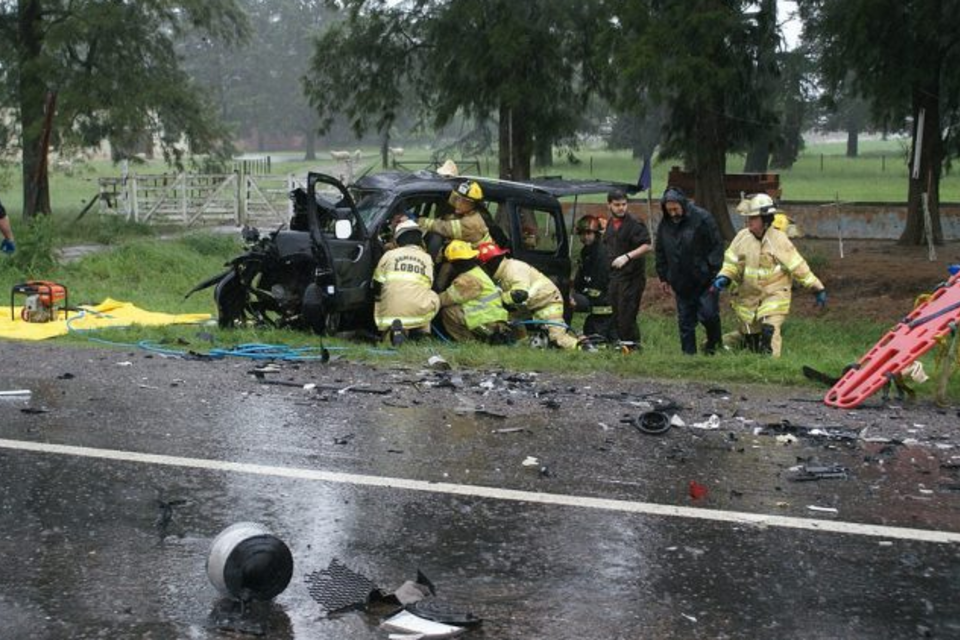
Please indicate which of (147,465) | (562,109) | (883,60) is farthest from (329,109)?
(147,465)

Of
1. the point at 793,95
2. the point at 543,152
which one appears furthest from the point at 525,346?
the point at 793,95

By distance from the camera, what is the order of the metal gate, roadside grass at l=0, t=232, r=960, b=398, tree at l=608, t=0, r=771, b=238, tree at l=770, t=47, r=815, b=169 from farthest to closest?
the metal gate
tree at l=770, t=47, r=815, b=169
tree at l=608, t=0, r=771, b=238
roadside grass at l=0, t=232, r=960, b=398

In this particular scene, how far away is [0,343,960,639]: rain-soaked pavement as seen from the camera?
4.67m

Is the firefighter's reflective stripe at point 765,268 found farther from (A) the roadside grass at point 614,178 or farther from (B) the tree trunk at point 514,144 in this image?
(A) the roadside grass at point 614,178

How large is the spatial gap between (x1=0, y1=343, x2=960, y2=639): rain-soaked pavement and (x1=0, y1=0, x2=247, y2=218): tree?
18.1 metres

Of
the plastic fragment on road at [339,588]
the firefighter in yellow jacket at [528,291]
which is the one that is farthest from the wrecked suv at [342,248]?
the plastic fragment on road at [339,588]

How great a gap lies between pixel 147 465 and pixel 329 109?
20.2 m

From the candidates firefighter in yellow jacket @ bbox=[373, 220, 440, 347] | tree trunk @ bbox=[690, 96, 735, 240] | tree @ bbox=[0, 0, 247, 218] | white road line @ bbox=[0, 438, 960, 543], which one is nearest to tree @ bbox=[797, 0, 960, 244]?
tree trunk @ bbox=[690, 96, 735, 240]

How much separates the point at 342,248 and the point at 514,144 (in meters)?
14.2

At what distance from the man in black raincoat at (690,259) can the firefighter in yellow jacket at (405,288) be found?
217 centimetres

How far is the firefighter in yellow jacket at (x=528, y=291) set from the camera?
1178 cm

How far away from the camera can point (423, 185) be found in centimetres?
1213

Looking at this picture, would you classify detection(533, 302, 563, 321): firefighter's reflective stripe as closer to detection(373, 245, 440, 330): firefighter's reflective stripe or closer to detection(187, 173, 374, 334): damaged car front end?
detection(373, 245, 440, 330): firefighter's reflective stripe

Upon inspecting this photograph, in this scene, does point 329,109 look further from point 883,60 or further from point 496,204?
point 496,204
